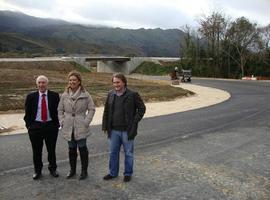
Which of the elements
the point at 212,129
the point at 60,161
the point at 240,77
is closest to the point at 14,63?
the point at 240,77

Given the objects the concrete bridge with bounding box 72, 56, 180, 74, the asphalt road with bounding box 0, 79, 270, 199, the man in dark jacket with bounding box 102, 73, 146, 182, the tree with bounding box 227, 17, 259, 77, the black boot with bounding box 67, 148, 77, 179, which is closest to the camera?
the asphalt road with bounding box 0, 79, 270, 199

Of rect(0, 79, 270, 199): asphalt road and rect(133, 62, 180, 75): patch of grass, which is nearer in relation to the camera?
rect(0, 79, 270, 199): asphalt road

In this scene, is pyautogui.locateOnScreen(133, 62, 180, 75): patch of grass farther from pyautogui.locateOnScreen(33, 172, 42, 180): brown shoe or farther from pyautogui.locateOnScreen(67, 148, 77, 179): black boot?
pyautogui.locateOnScreen(33, 172, 42, 180): brown shoe

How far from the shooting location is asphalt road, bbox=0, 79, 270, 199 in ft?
22.1

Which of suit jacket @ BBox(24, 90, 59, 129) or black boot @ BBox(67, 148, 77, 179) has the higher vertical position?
suit jacket @ BBox(24, 90, 59, 129)

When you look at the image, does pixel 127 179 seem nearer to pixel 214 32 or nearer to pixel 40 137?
pixel 40 137

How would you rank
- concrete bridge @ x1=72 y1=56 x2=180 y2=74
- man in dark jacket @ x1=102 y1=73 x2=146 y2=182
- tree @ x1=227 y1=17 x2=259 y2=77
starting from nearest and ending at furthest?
man in dark jacket @ x1=102 y1=73 x2=146 y2=182 → tree @ x1=227 y1=17 x2=259 y2=77 → concrete bridge @ x1=72 y1=56 x2=180 y2=74

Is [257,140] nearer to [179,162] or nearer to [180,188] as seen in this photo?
[179,162]

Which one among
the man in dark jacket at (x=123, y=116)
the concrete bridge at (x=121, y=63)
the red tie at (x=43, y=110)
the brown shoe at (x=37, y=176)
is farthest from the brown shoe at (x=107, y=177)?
the concrete bridge at (x=121, y=63)

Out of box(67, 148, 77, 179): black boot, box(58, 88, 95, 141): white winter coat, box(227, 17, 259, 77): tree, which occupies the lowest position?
box(67, 148, 77, 179): black boot

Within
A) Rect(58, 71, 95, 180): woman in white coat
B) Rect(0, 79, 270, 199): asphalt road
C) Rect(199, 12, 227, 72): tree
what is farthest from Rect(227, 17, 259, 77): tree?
Rect(58, 71, 95, 180): woman in white coat

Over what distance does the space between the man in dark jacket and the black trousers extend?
91 centimetres

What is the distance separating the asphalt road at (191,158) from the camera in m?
6.73

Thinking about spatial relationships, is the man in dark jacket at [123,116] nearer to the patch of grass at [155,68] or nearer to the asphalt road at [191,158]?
the asphalt road at [191,158]
